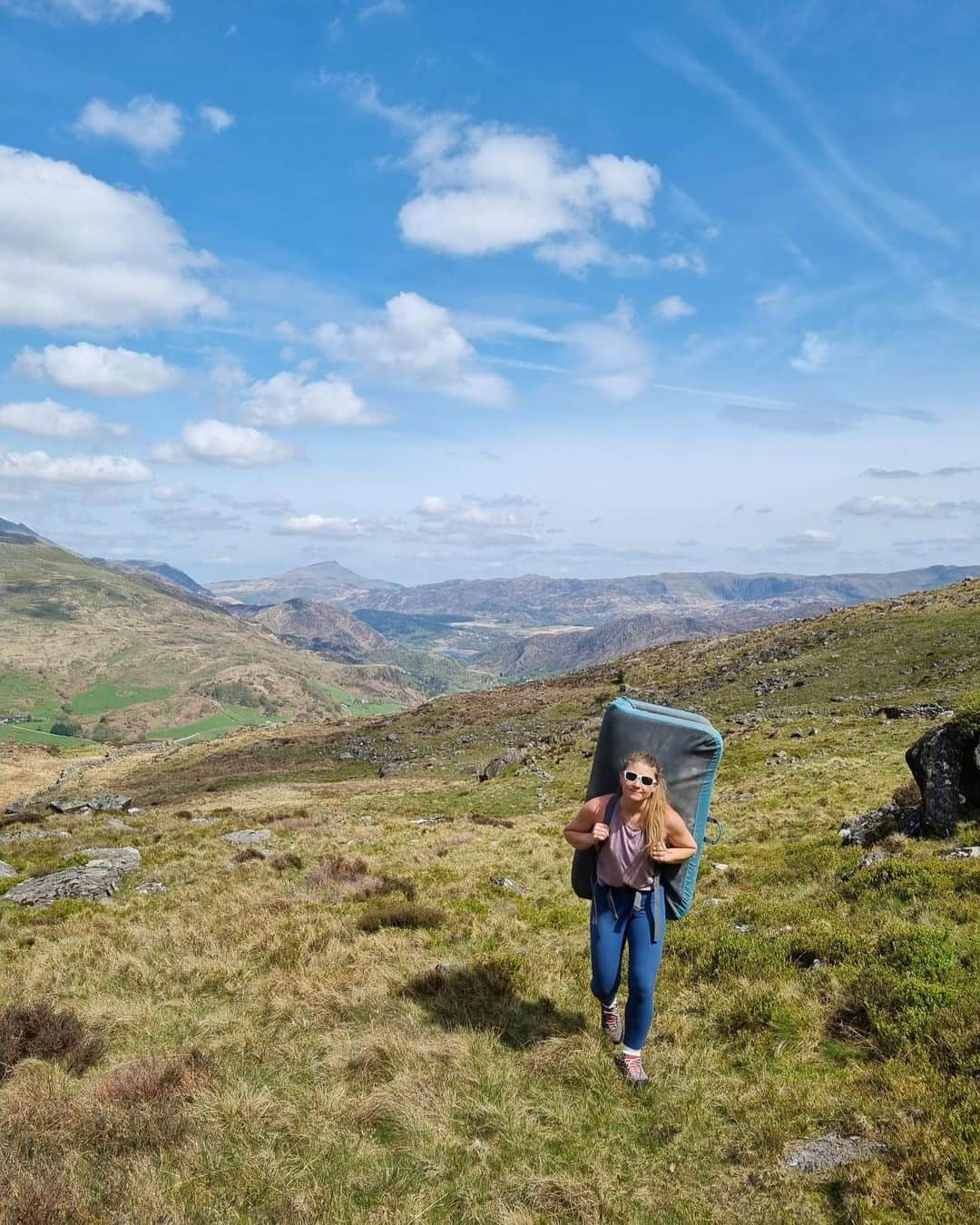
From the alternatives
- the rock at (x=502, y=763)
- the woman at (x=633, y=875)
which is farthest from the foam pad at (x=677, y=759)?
the rock at (x=502, y=763)

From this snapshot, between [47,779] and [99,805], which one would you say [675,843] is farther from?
[47,779]

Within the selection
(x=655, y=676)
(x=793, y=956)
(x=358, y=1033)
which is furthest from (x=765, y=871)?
(x=655, y=676)

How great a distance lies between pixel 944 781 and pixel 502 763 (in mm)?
35555

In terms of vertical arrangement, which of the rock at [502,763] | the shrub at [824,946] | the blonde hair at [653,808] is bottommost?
the rock at [502,763]

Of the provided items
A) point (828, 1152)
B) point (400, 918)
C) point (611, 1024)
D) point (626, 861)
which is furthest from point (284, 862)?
point (828, 1152)

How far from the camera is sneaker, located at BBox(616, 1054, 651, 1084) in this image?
654 cm

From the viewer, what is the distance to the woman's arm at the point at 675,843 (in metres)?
6.45

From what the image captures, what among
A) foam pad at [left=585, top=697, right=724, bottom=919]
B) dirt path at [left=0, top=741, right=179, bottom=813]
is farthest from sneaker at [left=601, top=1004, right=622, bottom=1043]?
dirt path at [left=0, top=741, right=179, bottom=813]

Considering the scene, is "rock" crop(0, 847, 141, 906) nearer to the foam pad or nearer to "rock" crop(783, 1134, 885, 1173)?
the foam pad

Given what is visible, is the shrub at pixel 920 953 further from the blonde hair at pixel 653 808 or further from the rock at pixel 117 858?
the rock at pixel 117 858

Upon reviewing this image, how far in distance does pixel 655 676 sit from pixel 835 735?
4618 cm

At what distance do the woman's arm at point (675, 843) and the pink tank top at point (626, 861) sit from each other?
0.17 meters

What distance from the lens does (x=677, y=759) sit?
22.1 feet

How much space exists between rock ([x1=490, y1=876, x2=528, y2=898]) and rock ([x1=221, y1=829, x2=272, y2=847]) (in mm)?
10740
